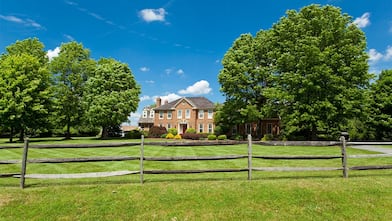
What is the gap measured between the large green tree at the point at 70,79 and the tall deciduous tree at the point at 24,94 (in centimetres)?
429

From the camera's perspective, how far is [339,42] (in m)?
27.3

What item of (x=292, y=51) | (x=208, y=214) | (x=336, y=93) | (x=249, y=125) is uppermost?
(x=292, y=51)

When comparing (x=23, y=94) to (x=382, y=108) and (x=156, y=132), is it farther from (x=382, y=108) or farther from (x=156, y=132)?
(x=382, y=108)

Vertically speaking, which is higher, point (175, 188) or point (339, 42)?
point (339, 42)

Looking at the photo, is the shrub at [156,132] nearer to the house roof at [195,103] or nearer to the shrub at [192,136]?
the shrub at [192,136]

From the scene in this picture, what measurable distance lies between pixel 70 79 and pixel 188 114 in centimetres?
2163

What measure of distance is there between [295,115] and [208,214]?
903 inches

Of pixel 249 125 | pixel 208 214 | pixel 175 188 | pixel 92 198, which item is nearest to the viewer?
pixel 208 214

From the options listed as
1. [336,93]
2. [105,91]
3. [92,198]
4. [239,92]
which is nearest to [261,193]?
[92,198]

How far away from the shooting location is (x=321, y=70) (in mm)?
25562

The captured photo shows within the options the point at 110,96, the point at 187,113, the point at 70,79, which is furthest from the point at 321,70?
the point at 70,79

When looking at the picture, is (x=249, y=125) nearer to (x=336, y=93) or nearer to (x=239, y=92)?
(x=239, y=92)

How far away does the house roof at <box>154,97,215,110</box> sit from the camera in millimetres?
52347

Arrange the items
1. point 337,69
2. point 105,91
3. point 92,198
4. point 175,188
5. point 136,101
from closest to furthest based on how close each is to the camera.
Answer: point 92,198 → point 175,188 → point 337,69 → point 105,91 → point 136,101
